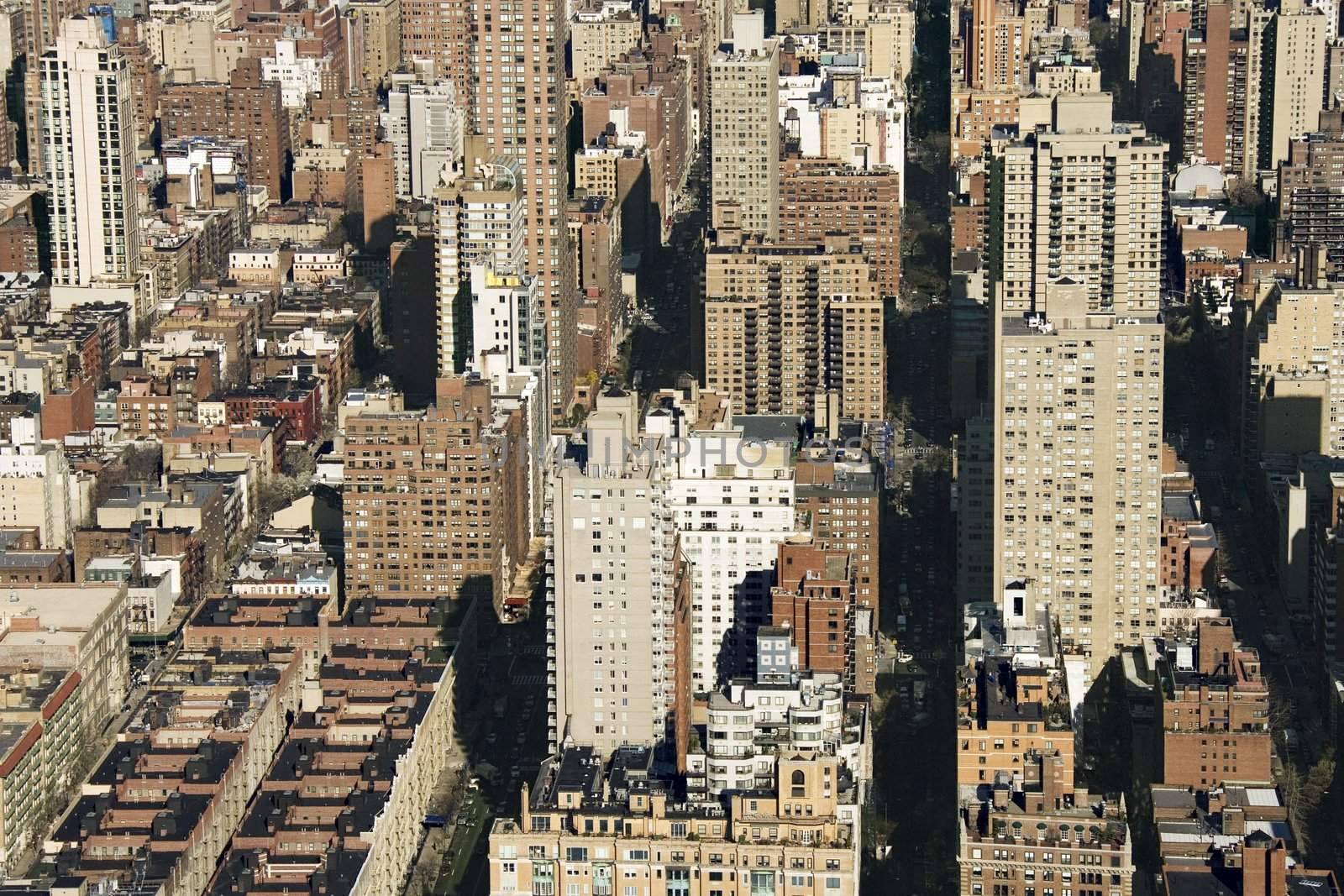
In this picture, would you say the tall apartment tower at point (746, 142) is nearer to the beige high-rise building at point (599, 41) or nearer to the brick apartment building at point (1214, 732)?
the beige high-rise building at point (599, 41)

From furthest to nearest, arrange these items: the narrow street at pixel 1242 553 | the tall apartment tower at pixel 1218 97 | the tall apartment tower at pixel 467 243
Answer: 1. the tall apartment tower at pixel 1218 97
2. the tall apartment tower at pixel 467 243
3. the narrow street at pixel 1242 553

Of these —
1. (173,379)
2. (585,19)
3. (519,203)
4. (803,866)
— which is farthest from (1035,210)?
(585,19)

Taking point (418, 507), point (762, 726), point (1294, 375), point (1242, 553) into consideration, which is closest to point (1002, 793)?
point (762, 726)

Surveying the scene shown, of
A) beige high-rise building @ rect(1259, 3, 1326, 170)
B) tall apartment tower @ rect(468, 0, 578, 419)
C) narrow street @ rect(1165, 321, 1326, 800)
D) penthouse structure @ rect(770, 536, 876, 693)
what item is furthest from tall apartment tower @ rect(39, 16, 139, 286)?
penthouse structure @ rect(770, 536, 876, 693)

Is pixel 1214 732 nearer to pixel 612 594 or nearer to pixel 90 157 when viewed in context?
pixel 612 594

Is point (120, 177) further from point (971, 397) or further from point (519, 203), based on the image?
point (971, 397)

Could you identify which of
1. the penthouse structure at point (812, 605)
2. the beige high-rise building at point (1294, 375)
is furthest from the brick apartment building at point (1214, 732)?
the beige high-rise building at point (1294, 375)
